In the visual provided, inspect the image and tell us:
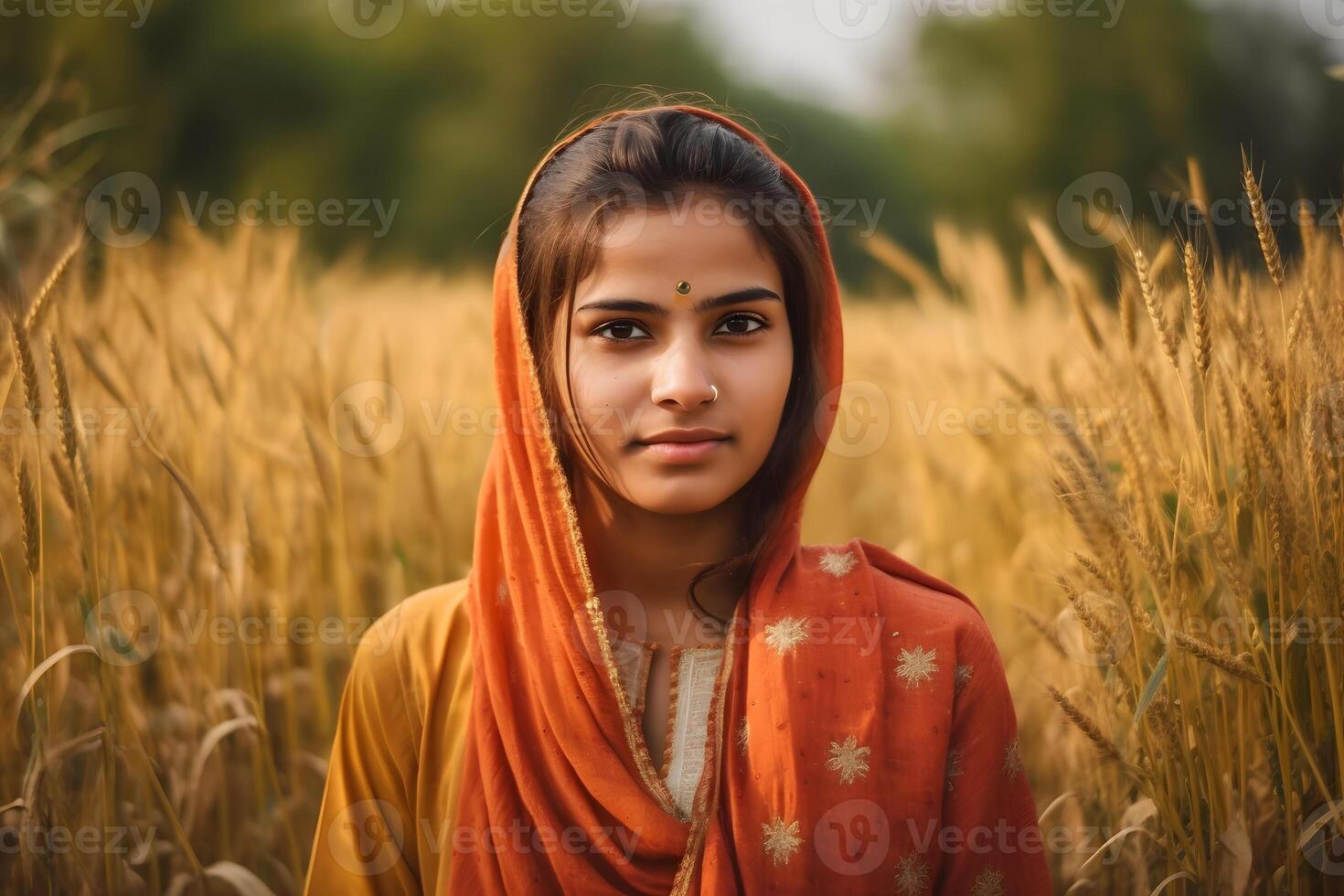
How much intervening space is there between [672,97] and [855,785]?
112 cm

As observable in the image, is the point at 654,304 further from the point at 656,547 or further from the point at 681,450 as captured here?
the point at 656,547

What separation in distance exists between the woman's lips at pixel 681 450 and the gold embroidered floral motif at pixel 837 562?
11.6 inches

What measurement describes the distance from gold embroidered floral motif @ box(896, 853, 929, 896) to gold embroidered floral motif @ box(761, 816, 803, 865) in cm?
14

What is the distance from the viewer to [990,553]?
8.76ft

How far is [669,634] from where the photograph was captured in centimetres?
152

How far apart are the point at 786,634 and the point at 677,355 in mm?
416

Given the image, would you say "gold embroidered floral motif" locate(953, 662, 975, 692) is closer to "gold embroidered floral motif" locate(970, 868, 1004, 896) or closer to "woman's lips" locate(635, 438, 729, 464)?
"gold embroidered floral motif" locate(970, 868, 1004, 896)

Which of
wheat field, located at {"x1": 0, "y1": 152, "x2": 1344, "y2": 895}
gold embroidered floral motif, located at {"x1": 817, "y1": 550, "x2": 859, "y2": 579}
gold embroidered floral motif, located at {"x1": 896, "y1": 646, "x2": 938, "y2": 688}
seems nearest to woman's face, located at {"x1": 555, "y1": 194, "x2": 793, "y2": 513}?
gold embroidered floral motif, located at {"x1": 817, "y1": 550, "x2": 859, "y2": 579}

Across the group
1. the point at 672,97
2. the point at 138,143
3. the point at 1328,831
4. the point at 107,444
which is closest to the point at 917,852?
the point at 1328,831

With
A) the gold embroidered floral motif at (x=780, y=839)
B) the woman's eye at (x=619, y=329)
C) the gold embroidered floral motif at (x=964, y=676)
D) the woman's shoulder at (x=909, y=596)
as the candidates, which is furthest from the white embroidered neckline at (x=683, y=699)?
the woman's eye at (x=619, y=329)

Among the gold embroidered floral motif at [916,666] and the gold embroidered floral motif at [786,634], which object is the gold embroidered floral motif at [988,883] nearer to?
the gold embroidered floral motif at [916,666]

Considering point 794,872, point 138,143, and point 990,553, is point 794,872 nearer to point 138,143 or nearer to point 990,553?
point 990,553

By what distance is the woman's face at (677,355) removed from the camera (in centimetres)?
134

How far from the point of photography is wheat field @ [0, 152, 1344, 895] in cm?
148
